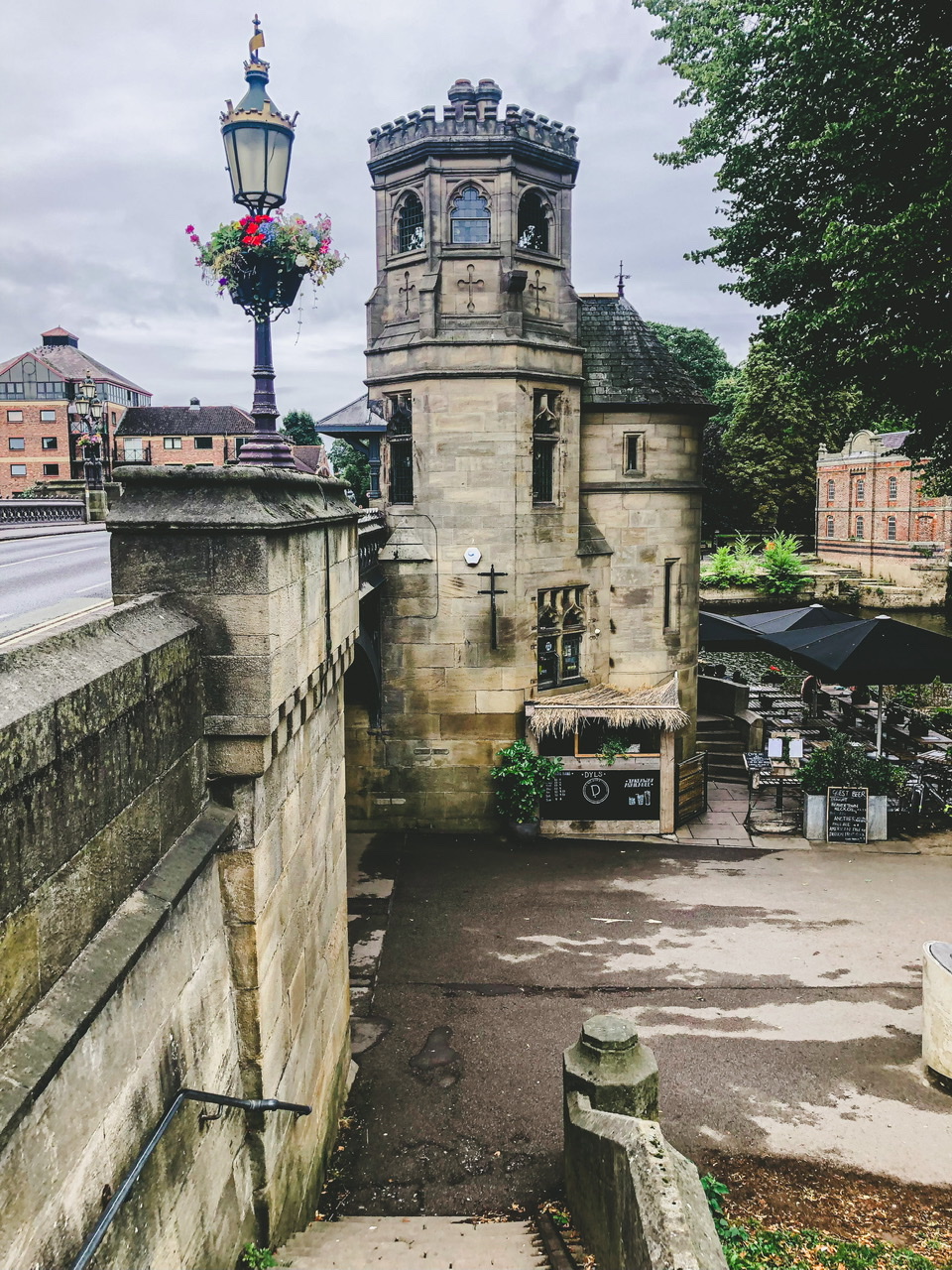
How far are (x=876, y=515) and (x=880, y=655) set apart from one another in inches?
1611

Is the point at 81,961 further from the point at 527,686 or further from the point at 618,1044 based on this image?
the point at 527,686

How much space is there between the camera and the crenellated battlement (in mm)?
15859

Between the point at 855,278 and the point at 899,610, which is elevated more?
the point at 855,278

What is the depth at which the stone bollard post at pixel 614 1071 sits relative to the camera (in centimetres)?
689

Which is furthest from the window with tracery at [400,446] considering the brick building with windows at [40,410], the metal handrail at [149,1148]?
the brick building with windows at [40,410]

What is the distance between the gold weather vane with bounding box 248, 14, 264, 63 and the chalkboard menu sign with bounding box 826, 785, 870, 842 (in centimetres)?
1440

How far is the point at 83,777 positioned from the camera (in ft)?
10.5

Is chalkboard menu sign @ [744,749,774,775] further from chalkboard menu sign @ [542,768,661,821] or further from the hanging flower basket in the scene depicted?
the hanging flower basket

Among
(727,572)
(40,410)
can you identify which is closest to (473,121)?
(727,572)

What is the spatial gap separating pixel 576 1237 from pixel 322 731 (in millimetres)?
4284

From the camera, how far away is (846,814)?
52.8 feet

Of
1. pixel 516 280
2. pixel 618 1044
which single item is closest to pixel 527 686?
pixel 516 280

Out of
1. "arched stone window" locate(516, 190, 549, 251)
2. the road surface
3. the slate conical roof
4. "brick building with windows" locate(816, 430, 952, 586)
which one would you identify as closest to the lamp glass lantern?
the road surface

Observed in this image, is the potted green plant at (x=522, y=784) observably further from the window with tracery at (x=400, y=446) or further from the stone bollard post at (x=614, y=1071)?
the stone bollard post at (x=614, y=1071)
